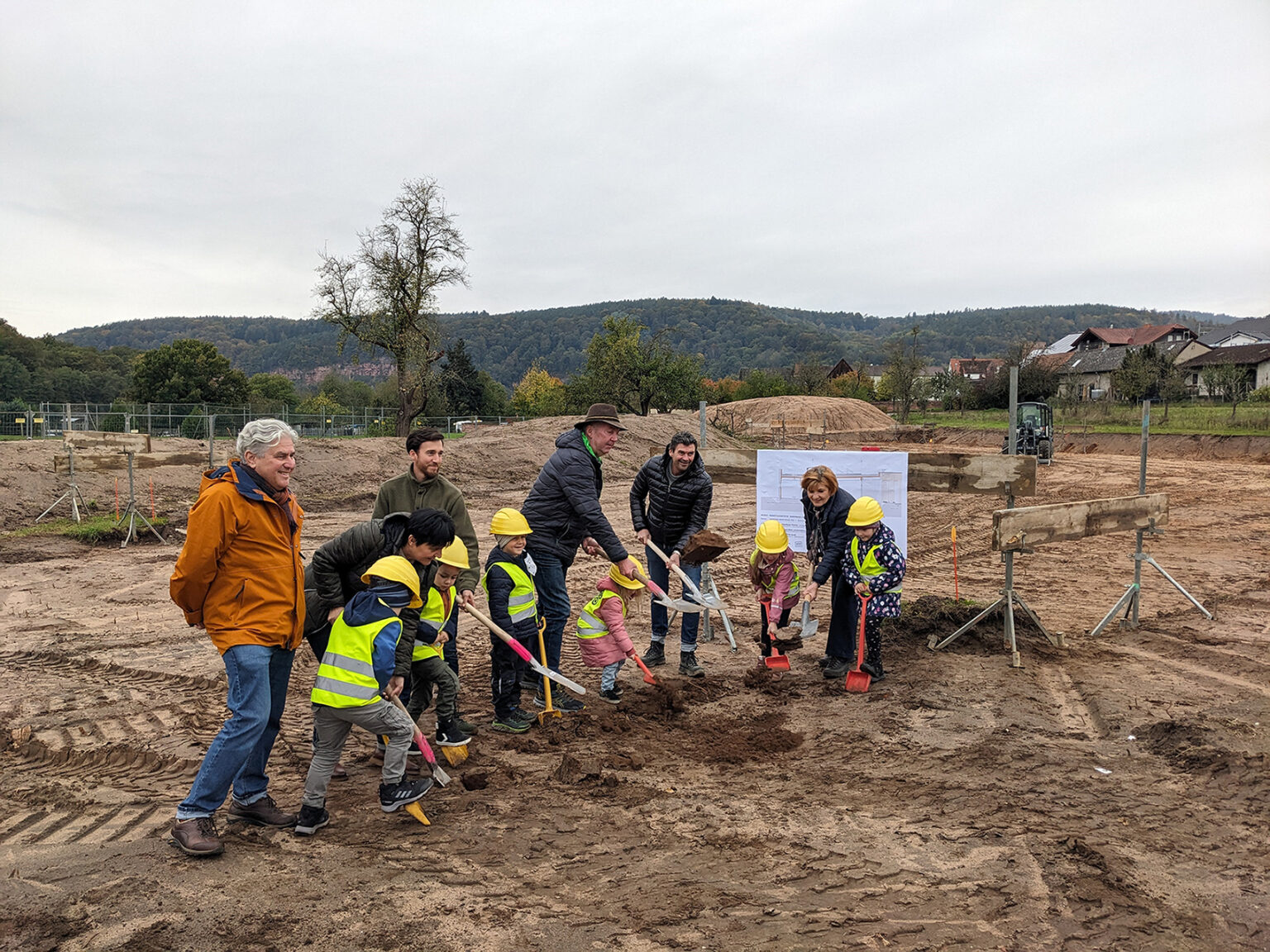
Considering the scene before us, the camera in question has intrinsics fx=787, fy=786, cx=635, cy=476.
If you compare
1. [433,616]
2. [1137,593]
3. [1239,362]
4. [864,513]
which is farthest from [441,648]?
[1239,362]

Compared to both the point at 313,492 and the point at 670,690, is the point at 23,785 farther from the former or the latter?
the point at 313,492

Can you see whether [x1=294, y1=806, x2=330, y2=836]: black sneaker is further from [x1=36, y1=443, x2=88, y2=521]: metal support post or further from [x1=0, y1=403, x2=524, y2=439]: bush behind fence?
[x1=0, y1=403, x2=524, y2=439]: bush behind fence

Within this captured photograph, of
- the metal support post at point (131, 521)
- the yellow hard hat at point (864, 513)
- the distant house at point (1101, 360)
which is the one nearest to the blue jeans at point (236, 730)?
the yellow hard hat at point (864, 513)

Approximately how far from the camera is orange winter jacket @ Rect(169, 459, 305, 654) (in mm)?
3605

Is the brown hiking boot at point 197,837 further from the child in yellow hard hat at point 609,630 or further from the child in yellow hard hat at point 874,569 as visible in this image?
the child in yellow hard hat at point 874,569

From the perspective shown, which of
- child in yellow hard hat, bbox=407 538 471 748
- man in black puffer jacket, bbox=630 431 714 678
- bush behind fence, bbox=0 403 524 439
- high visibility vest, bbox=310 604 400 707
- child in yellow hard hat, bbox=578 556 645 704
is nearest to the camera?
high visibility vest, bbox=310 604 400 707

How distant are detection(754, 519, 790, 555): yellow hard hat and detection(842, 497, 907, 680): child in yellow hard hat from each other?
0.60m

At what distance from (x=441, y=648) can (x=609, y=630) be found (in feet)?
4.21

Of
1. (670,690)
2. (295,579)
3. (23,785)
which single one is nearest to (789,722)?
(670,690)

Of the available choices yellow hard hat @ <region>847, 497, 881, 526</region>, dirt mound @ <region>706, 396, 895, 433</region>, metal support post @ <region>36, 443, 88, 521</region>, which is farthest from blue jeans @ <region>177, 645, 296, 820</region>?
dirt mound @ <region>706, 396, 895, 433</region>

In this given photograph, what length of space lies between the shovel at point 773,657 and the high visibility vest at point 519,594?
2289mm

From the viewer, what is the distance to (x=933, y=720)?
5.45m

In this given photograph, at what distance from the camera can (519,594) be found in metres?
5.35

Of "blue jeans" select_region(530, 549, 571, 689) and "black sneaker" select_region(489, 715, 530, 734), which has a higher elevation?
"blue jeans" select_region(530, 549, 571, 689)
